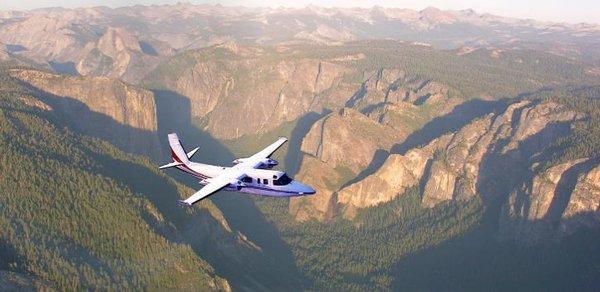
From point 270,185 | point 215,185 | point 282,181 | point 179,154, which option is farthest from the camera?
point 179,154

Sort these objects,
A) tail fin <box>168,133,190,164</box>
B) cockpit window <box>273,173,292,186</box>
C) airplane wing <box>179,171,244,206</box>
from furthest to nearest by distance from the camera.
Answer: tail fin <box>168,133,190,164</box>, cockpit window <box>273,173,292,186</box>, airplane wing <box>179,171,244,206</box>

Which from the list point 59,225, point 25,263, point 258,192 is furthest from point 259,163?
point 59,225

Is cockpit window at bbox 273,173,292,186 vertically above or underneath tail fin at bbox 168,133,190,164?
above

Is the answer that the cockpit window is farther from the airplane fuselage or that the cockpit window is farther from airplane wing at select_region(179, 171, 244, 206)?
airplane wing at select_region(179, 171, 244, 206)

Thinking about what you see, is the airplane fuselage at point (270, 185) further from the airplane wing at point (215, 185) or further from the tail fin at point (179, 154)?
the tail fin at point (179, 154)

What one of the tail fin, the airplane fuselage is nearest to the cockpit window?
the airplane fuselage

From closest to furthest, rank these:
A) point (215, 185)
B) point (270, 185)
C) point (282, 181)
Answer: point (215, 185) → point (282, 181) → point (270, 185)

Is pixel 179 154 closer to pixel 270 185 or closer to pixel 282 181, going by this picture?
pixel 270 185

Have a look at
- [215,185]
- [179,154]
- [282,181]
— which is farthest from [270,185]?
[179,154]
